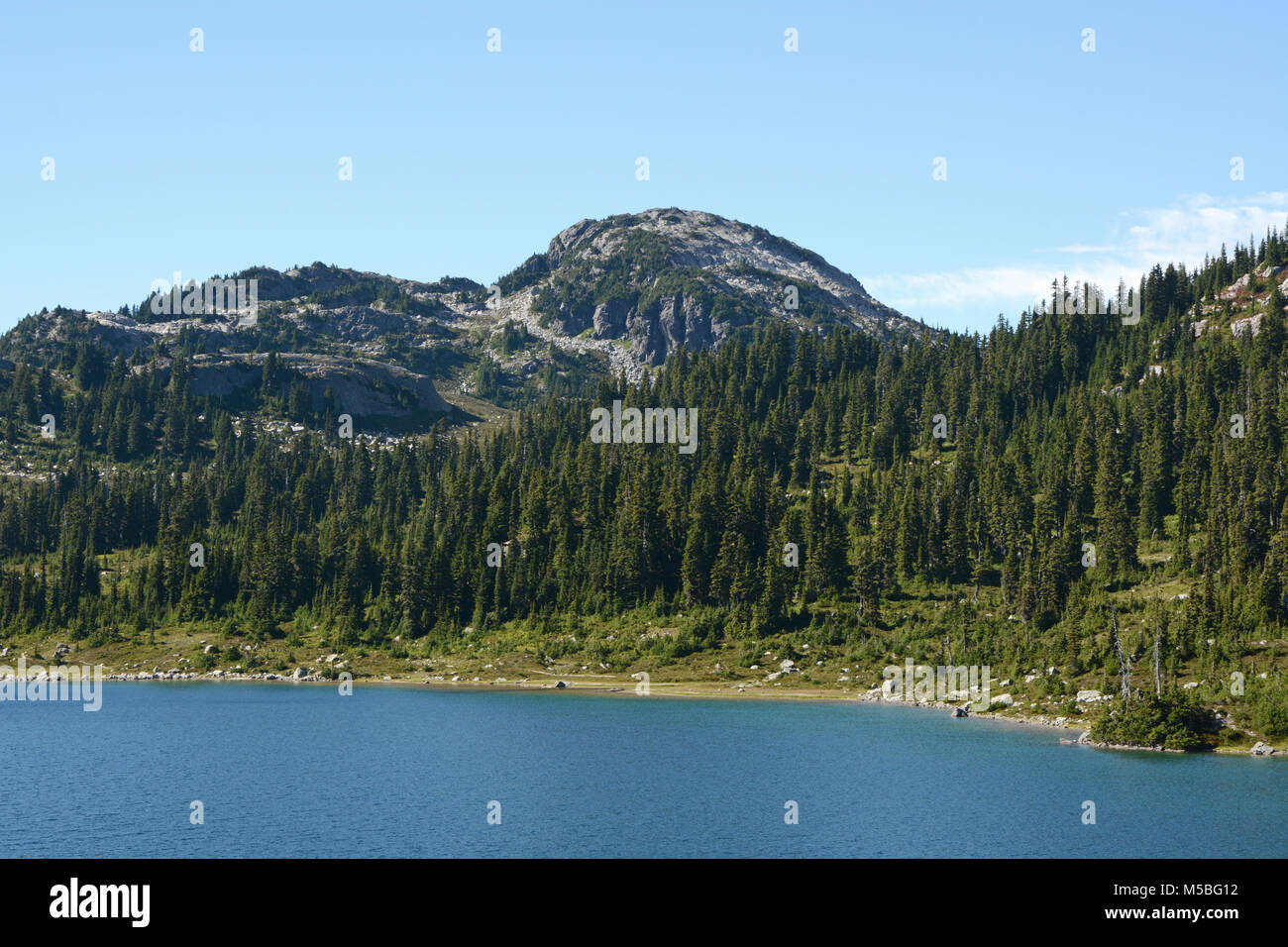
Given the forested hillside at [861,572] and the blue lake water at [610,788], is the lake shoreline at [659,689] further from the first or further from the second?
the forested hillside at [861,572]

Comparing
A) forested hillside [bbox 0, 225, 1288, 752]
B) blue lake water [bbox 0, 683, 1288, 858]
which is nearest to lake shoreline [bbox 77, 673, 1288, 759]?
blue lake water [bbox 0, 683, 1288, 858]

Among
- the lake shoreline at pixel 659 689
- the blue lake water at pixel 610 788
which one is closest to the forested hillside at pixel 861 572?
the lake shoreline at pixel 659 689

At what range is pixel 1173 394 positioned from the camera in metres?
189

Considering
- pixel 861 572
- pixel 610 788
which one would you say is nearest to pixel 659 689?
pixel 861 572

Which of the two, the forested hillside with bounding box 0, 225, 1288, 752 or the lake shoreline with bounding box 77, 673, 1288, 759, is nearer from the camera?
the lake shoreline with bounding box 77, 673, 1288, 759

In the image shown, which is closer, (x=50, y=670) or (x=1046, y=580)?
(x=1046, y=580)

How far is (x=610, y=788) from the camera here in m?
78.9

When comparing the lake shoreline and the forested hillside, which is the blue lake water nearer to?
the lake shoreline

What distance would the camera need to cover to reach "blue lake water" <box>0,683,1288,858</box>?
62.4 meters

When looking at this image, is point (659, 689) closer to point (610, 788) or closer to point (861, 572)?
point (861, 572)

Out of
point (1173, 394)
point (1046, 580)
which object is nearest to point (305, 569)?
point (1046, 580)

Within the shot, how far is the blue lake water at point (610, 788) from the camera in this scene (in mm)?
62406
